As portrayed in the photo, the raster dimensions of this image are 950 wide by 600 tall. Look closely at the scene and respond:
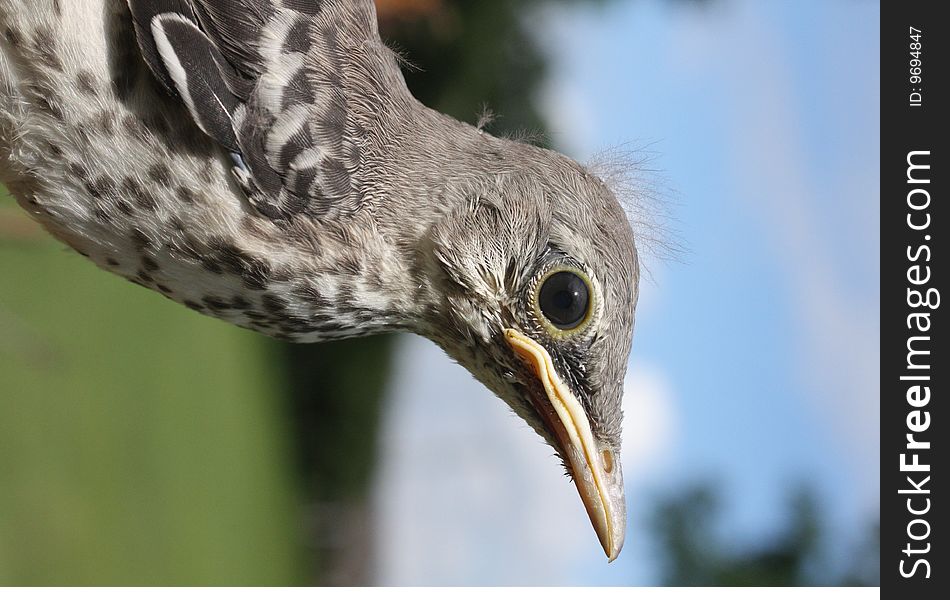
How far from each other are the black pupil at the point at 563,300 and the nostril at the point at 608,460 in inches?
15.5

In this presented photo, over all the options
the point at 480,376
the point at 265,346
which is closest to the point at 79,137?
the point at 480,376

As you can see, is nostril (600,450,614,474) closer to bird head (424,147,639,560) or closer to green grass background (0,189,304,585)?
bird head (424,147,639,560)

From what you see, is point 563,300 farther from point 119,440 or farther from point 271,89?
point 119,440

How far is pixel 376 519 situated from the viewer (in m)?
17.0

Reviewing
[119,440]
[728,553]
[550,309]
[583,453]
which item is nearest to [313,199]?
[550,309]

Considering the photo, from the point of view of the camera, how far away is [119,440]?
9109 mm

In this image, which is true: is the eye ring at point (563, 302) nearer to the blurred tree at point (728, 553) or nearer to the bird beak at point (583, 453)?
the bird beak at point (583, 453)

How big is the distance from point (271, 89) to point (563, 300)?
982mm

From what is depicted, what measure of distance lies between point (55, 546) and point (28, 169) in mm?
6006

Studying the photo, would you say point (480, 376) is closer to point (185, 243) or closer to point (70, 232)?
point (185, 243)

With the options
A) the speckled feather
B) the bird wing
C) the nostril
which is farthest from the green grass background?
the nostril

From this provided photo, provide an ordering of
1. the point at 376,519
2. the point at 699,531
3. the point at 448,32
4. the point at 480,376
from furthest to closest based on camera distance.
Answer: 1. the point at 699,531
2. the point at 376,519
3. the point at 448,32
4. the point at 480,376

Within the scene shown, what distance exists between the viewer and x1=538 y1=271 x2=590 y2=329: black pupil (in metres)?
2.48

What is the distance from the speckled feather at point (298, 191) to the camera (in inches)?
91.7
